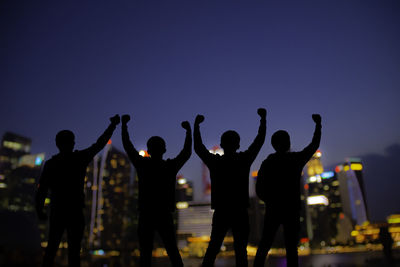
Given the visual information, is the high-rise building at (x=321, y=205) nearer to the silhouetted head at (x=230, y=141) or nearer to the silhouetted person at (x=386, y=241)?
the silhouetted person at (x=386, y=241)

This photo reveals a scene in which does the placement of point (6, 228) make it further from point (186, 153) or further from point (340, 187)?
point (340, 187)

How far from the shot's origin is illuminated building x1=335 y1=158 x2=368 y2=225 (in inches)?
6732

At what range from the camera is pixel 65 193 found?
3.67 meters

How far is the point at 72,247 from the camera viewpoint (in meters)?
3.62

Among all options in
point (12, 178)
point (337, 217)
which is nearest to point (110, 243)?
point (12, 178)

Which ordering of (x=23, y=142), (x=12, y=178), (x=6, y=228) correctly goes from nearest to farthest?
(x=6, y=228) → (x=12, y=178) → (x=23, y=142)

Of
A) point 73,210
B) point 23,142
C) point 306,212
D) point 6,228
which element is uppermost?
point 23,142

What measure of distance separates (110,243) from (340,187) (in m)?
144

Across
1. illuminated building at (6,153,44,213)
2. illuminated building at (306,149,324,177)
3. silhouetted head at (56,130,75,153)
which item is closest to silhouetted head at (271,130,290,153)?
silhouetted head at (56,130,75,153)

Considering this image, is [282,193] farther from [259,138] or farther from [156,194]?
[156,194]

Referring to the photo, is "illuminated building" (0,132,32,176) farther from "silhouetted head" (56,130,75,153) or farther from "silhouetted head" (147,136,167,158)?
"silhouetted head" (147,136,167,158)

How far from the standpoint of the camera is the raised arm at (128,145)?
12.7ft

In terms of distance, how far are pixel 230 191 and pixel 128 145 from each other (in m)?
1.55

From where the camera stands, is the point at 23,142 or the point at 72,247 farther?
the point at 23,142
